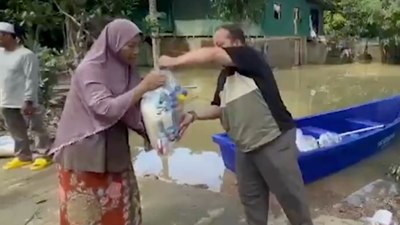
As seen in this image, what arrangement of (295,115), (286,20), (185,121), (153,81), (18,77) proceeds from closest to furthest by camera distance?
(153,81) < (185,121) < (18,77) < (295,115) < (286,20)

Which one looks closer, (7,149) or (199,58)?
(199,58)

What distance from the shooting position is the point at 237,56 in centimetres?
294

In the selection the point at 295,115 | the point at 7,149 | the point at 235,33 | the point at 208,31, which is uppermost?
the point at 235,33

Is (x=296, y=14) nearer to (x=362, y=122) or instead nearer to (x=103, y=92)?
(x=362, y=122)

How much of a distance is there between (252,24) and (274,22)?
2024 mm

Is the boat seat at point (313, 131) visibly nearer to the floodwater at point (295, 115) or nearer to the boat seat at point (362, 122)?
the floodwater at point (295, 115)

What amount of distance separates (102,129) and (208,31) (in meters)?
18.3

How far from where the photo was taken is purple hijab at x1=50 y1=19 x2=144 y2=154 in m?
2.61

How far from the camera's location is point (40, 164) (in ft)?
19.1

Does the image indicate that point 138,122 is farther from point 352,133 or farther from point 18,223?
point 352,133

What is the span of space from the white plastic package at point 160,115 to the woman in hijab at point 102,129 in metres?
0.07

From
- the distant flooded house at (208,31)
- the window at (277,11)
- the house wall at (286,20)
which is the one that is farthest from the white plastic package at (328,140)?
the window at (277,11)

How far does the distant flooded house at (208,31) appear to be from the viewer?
67.4 ft

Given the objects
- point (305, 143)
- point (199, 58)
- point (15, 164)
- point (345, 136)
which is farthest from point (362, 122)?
point (199, 58)
